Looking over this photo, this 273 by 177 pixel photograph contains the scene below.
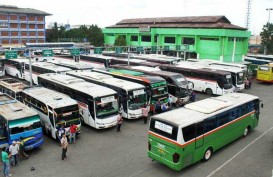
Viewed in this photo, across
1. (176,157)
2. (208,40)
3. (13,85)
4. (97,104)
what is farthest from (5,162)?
(208,40)

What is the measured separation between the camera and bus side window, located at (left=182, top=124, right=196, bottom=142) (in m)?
12.0

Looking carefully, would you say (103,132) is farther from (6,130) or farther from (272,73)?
(272,73)

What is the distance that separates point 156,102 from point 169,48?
111 feet

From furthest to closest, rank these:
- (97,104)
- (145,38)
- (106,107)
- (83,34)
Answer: (83,34) → (145,38) → (106,107) → (97,104)

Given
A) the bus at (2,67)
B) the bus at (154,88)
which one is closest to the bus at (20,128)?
the bus at (154,88)

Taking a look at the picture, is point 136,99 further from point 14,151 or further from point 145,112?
point 14,151

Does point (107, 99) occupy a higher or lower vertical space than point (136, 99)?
higher

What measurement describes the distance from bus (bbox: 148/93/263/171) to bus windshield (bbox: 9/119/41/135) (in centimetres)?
633

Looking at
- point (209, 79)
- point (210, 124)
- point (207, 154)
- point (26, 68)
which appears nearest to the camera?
point (210, 124)

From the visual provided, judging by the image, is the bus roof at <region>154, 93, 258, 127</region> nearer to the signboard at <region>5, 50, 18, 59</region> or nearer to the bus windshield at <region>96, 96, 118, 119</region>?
the bus windshield at <region>96, 96, 118, 119</region>

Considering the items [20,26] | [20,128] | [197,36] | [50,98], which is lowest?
[20,128]

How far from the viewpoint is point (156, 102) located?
21859mm

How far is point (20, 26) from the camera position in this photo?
72188 mm

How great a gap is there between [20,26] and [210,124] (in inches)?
2772
